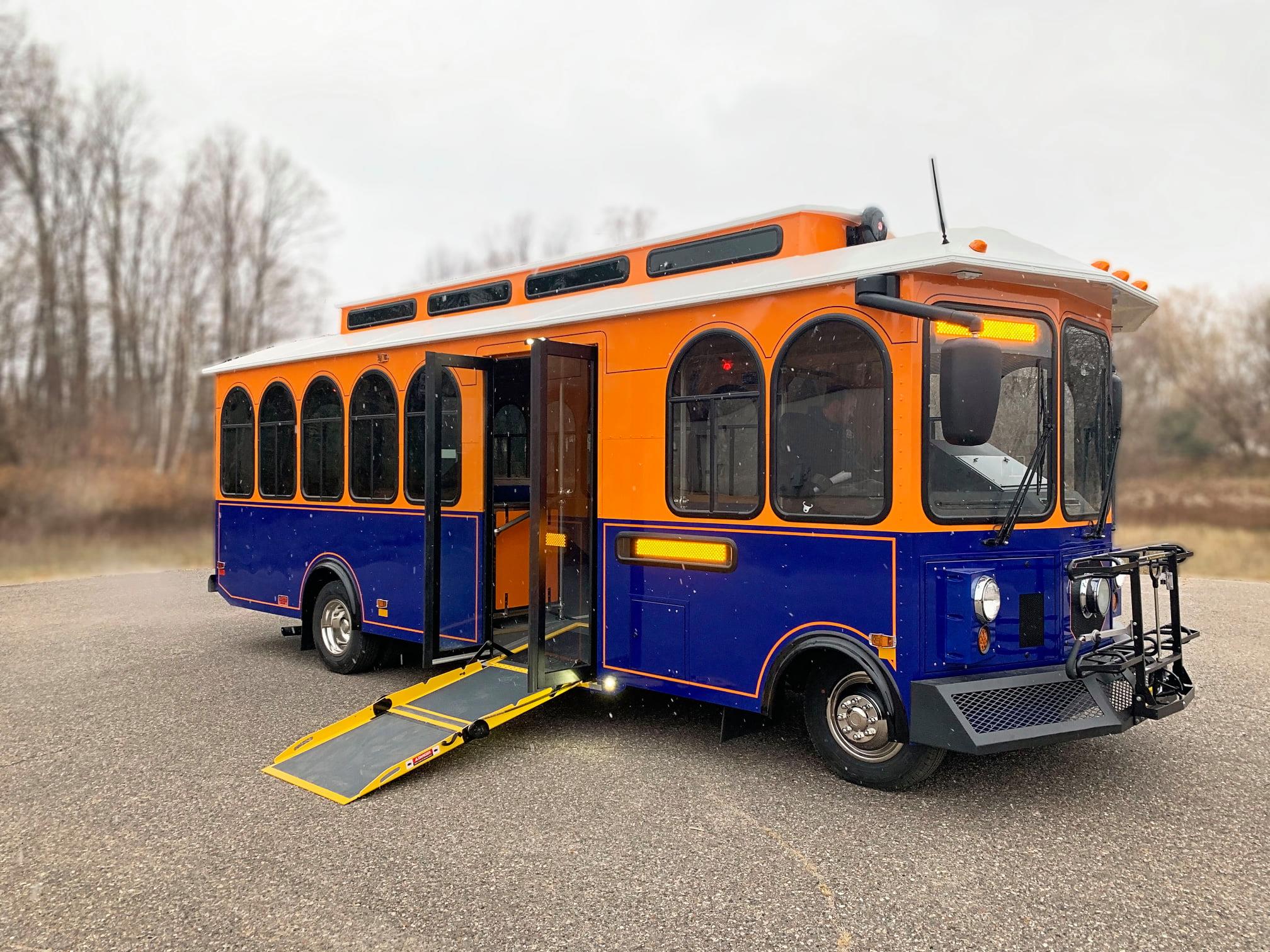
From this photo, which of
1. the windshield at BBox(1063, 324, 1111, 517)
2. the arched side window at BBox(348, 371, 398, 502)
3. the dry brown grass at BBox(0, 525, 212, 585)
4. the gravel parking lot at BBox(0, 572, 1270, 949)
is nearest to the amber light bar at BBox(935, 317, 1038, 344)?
the windshield at BBox(1063, 324, 1111, 517)

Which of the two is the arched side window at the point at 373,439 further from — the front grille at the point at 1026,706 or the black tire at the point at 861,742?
the front grille at the point at 1026,706

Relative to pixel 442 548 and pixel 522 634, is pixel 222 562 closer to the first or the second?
pixel 442 548

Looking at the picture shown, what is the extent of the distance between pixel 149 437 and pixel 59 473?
4.00 m

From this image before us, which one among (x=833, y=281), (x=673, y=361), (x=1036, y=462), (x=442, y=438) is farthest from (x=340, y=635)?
(x=1036, y=462)

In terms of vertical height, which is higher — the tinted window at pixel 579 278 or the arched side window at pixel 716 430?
the tinted window at pixel 579 278

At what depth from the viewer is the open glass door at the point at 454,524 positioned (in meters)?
5.75

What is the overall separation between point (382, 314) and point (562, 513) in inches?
101

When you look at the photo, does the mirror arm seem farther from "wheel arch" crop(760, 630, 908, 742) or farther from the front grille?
the front grille

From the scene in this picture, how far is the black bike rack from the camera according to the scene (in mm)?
4102

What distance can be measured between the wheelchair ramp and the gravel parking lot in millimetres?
141

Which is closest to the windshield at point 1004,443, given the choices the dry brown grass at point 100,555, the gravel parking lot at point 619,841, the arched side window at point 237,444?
the gravel parking lot at point 619,841

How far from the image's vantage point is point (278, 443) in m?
7.79

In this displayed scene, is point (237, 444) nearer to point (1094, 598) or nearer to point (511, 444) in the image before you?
point (511, 444)

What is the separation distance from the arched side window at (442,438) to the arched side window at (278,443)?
164 centimetres
